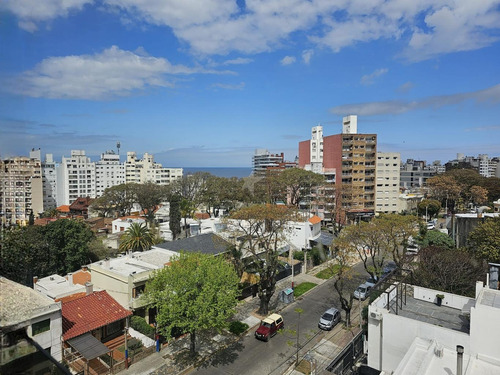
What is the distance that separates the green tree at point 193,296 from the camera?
45.4 ft

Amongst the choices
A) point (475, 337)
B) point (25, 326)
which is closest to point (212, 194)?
point (475, 337)

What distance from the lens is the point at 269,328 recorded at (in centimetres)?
1703

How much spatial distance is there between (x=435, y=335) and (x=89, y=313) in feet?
47.0

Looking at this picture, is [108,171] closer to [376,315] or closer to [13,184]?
[376,315]

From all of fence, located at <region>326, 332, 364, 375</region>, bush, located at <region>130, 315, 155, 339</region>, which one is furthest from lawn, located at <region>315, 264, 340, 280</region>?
bush, located at <region>130, 315, 155, 339</region>

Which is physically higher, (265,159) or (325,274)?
(265,159)

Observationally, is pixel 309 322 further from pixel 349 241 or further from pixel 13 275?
pixel 13 275

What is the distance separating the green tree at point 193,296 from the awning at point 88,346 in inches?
94.9

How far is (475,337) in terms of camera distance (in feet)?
35.8

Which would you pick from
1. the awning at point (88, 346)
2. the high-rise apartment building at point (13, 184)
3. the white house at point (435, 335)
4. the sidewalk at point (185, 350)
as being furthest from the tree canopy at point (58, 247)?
the white house at point (435, 335)

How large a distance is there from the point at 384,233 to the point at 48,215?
53.2 meters

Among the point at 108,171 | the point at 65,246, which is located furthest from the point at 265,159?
the point at 65,246

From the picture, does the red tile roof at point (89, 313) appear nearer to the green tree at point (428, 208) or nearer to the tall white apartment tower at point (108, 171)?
the green tree at point (428, 208)

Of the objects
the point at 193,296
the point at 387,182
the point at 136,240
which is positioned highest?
the point at 387,182
